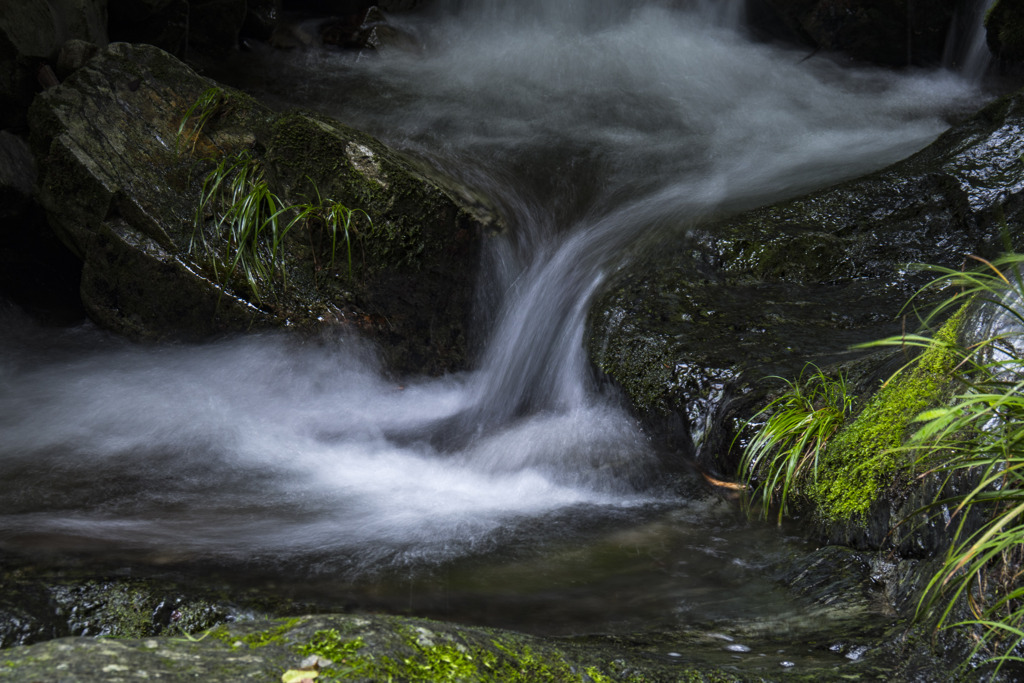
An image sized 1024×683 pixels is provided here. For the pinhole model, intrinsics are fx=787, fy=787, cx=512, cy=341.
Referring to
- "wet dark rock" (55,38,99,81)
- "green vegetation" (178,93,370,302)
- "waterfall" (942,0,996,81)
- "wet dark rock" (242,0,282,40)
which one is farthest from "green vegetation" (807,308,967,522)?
"wet dark rock" (242,0,282,40)

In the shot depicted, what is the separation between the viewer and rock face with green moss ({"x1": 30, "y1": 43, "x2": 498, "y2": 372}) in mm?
4988

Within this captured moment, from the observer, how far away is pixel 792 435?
3.25 meters

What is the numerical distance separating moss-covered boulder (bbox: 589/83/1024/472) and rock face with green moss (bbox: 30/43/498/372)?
1200mm

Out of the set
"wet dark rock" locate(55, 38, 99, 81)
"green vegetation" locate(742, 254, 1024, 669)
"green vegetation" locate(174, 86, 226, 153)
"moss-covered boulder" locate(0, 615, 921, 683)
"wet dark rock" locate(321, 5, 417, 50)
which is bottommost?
"moss-covered boulder" locate(0, 615, 921, 683)

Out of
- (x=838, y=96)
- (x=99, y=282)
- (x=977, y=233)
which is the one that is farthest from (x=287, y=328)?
(x=838, y=96)

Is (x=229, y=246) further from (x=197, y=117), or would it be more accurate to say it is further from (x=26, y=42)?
(x=26, y=42)

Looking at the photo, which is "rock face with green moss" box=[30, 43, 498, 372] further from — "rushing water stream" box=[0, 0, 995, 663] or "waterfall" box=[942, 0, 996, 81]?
"waterfall" box=[942, 0, 996, 81]

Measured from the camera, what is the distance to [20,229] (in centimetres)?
604

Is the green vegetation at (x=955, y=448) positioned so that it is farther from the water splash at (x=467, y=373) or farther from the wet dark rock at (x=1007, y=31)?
the wet dark rock at (x=1007, y=31)

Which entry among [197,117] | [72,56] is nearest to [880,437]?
[197,117]

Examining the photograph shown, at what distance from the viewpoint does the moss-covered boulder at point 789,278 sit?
3844mm

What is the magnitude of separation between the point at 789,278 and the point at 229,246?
3457mm

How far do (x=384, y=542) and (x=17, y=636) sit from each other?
121cm

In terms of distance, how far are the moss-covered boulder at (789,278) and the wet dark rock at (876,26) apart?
431 cm
